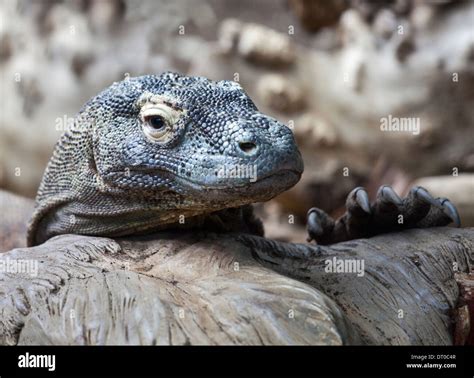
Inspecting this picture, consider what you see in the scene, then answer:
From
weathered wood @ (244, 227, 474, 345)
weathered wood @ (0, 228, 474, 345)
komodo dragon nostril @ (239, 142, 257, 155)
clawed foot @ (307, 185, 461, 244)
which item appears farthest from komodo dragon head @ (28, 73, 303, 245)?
clawed foot @ (307, 185, 461, 244)

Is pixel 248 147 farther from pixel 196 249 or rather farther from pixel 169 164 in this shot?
pixel 196 249

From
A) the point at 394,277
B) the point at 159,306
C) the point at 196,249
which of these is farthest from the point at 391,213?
the point at 159,306

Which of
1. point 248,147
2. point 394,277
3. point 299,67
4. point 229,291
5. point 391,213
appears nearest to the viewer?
point 229,291

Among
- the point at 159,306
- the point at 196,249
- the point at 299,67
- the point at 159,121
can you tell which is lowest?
the point at 159,306

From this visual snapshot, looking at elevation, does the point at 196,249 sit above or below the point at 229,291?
above

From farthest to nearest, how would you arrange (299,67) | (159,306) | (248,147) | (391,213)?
(299,67) < (391,213) < (248,147) < (159,306)

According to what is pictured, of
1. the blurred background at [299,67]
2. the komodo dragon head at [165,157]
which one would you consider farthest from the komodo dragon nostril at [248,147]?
the blurred background at [299,67]

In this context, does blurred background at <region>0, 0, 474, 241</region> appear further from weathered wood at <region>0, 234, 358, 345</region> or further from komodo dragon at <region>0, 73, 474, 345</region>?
weathered wood at <region>0, 234, 358, 345</region>
